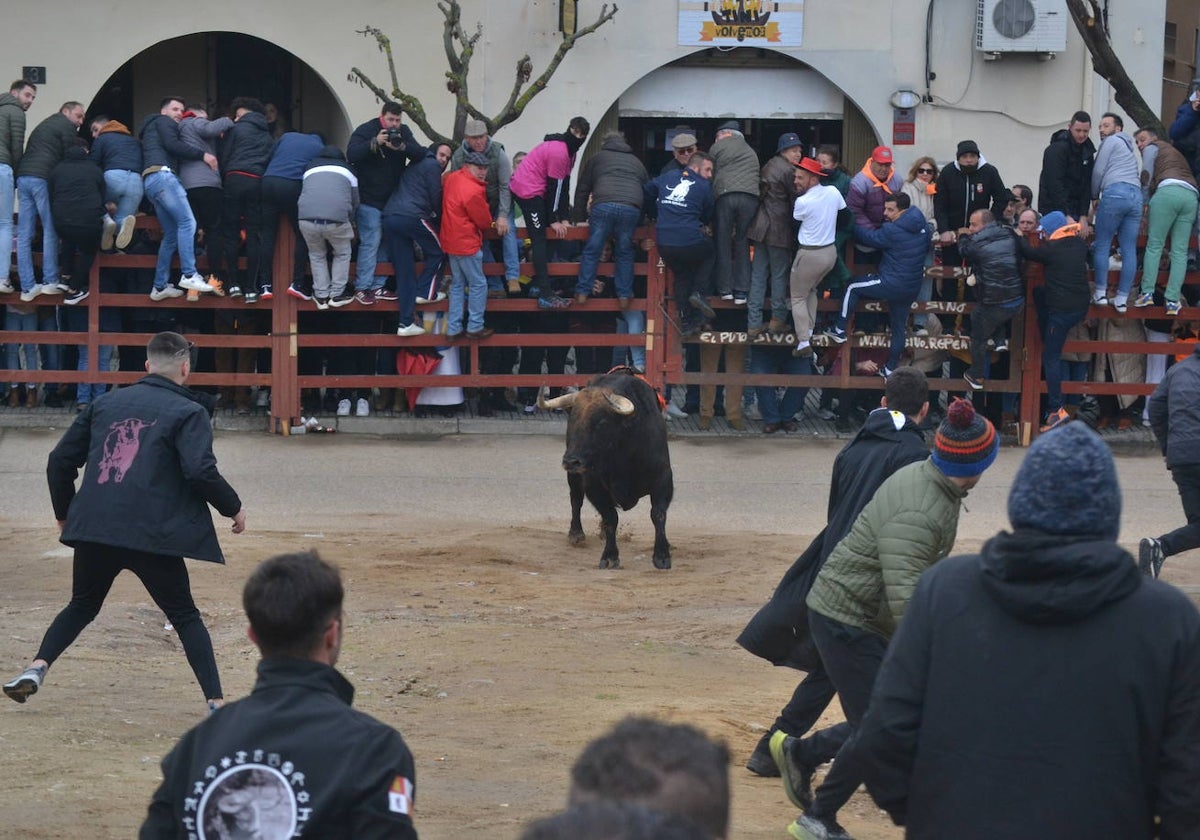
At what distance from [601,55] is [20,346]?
718cm

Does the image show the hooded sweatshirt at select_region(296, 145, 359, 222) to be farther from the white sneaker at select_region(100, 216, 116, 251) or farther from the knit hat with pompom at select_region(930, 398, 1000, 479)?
the knit hat with pompom at select_region(930, 398, 1000, 479)

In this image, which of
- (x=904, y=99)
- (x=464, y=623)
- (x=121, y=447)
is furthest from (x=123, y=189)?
(x=904, y=99)

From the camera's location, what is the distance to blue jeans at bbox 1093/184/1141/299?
15.0 metres

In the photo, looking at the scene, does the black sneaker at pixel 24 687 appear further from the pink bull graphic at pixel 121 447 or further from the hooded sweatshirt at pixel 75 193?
the hooded sweatshirt at pixel 75 193

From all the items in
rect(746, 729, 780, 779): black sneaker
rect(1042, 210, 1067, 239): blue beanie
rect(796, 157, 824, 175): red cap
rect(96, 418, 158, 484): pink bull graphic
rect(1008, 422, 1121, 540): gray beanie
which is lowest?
rect(746, 729, 780, 779): black sneaker

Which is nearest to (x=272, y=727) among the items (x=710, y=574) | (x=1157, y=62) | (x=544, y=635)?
(x=544, y=635)

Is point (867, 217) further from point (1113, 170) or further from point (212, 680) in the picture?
point (212, 680)

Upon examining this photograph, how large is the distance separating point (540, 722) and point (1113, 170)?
9534 millimetres

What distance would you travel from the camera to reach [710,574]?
11.4m

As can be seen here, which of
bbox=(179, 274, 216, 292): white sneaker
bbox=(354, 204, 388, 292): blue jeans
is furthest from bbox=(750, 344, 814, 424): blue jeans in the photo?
bbox=(179, 274, 216, 292): white sneaker

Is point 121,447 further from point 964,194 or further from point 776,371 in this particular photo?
point 964,194

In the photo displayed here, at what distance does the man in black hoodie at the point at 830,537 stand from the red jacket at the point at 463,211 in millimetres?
8281

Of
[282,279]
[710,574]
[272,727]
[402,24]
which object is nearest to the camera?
[272,727]

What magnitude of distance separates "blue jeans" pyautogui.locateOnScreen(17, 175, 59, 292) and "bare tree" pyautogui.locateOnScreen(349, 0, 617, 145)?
3.81 metres
